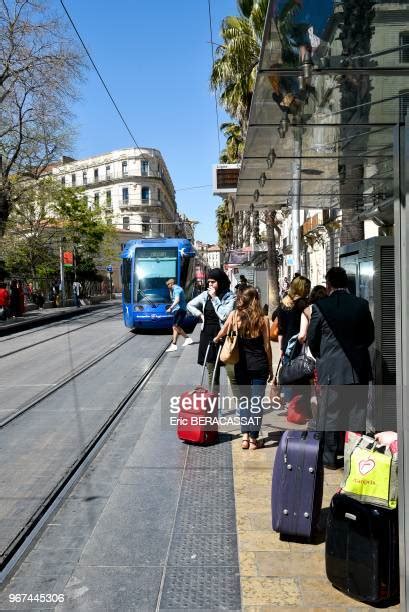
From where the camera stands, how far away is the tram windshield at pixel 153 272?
19609mm

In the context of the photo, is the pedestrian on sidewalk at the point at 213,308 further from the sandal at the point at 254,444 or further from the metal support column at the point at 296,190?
the metal support column at the point at 296,190

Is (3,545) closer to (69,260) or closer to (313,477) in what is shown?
(313,477)

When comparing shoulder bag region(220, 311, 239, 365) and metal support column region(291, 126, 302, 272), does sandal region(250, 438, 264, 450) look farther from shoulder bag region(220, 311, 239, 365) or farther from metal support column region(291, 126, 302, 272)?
metal support column region(291, 126, 302, 272)

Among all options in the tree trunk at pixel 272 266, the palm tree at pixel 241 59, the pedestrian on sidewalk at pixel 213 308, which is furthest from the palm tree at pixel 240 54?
the pedestrian on sidewalk at pixel 213 308

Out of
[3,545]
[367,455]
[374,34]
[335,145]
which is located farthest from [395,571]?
[335,145]

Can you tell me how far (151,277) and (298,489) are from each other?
15.7 meters

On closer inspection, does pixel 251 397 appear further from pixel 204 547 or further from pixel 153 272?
pixel 153 272

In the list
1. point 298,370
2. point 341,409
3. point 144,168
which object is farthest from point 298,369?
point 144,168

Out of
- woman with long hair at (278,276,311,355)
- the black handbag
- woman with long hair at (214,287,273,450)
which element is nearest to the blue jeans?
woman with long hair at (214,287,273,450)

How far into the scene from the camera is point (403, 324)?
3.05 m

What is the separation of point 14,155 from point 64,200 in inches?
454

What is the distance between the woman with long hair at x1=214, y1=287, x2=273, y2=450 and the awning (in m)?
1.70

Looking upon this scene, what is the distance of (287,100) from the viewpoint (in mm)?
5207

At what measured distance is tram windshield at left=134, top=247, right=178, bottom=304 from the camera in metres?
19.6
